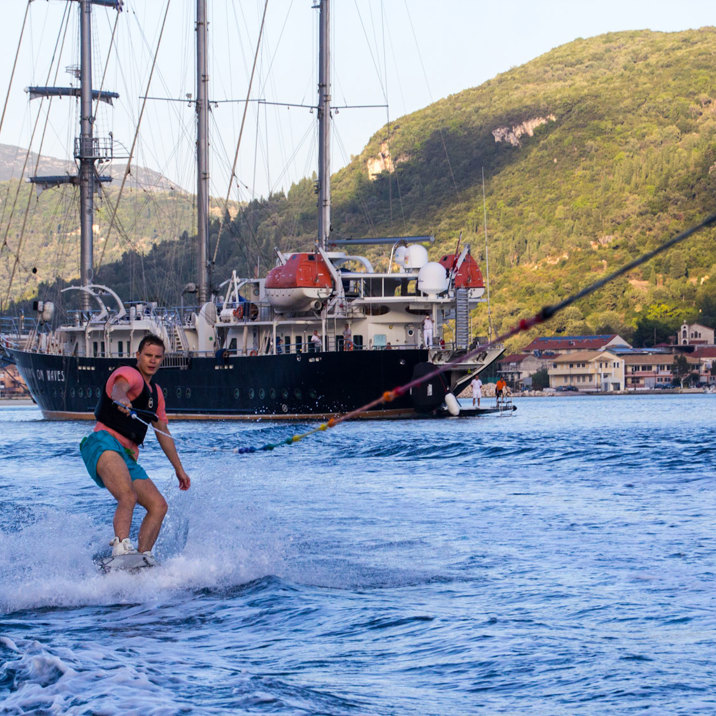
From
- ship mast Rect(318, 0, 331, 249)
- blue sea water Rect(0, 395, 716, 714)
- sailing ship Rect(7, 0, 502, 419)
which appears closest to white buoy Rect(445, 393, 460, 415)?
sailing ship Rect(7, 0, 502, 419)

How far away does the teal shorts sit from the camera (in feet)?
28.5

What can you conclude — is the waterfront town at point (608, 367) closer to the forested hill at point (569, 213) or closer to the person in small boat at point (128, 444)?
the forested hill at point (569, 213)

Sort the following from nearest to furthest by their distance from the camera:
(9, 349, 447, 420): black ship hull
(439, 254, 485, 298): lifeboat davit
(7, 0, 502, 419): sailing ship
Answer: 1. (9, 349, 447, 420): black ship hull
2. (7, 0, 502, 419): sailing ship
3. (439, 254, 485, 298): lifeboat davit

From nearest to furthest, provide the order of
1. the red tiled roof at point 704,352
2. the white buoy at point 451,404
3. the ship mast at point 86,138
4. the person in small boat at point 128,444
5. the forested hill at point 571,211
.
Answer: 1. the person in small boat at point 128,444
2. the white buoy at point 451,404
3. the ship mast at point 86,138
4. the red tiled roof at point 704,352
5. the forested hill at point 571,211

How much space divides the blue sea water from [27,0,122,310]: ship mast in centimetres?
4065

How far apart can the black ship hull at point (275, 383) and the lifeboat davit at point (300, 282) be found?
216 centimetres

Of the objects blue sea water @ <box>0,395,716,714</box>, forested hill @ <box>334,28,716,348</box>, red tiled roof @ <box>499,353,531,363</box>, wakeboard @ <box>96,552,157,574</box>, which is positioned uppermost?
forested hill @ <box>334,28,716,348</box>

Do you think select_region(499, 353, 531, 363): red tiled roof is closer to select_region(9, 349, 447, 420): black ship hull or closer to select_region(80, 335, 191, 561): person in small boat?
select_region(9, 349, 447, 420): black ship hull

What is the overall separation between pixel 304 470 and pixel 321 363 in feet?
69.4

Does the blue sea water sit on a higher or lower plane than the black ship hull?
lower

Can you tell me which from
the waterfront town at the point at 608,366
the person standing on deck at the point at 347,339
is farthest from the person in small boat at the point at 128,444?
the waterfront town at the point at 608,366

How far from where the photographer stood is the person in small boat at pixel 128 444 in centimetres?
857

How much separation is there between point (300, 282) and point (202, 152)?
484 inches

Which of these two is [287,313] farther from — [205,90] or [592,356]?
[592,356]
